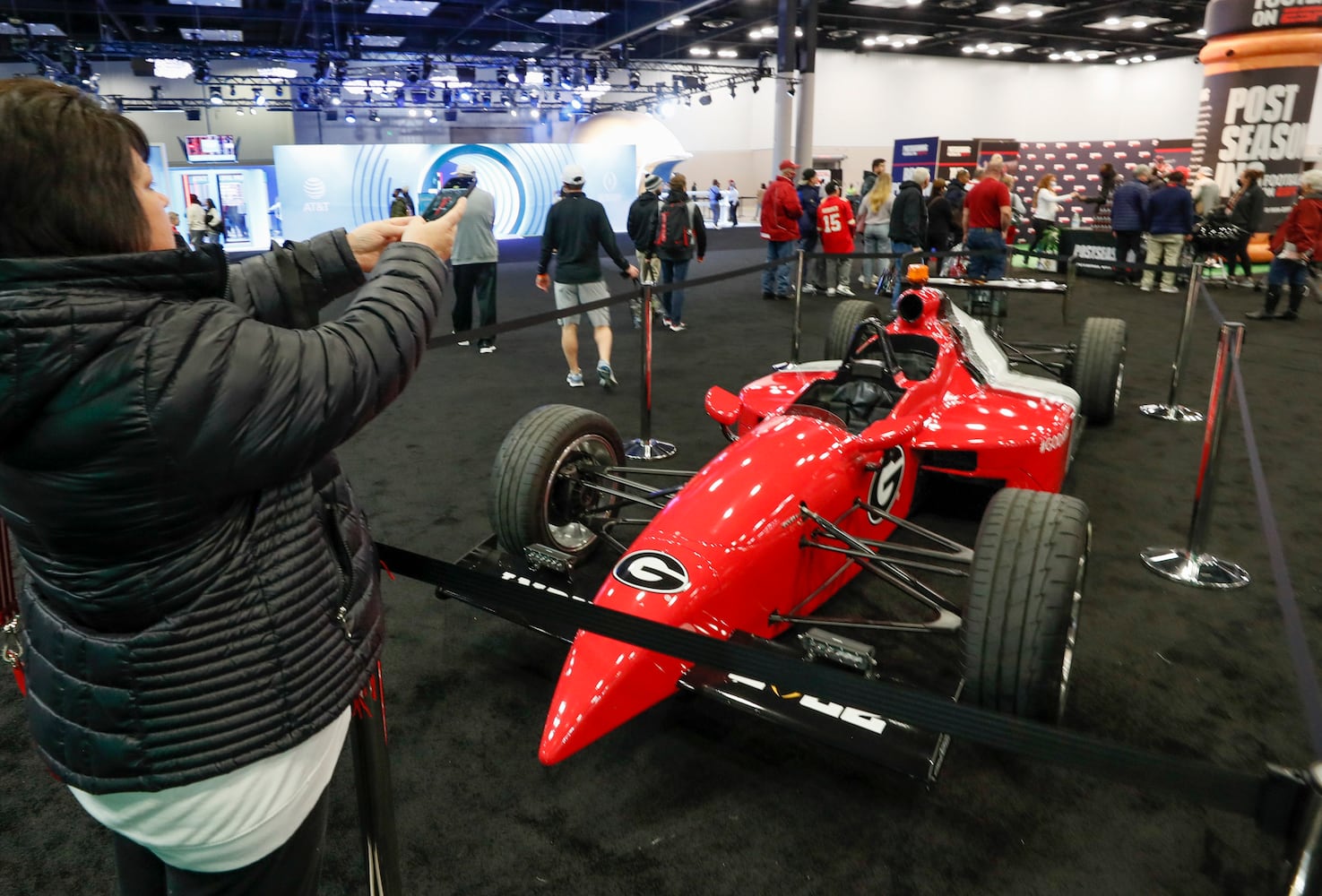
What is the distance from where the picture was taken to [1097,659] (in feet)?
10.4

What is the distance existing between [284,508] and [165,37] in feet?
82.1

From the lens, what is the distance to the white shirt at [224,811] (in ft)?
3.81

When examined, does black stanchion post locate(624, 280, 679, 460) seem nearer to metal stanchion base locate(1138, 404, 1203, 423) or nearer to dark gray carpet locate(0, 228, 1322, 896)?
dark gray carpet locate(0, 228, 1322, 896)

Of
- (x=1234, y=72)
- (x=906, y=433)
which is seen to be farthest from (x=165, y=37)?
(x=906, y=433)

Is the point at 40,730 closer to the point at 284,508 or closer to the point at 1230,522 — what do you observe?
the point at 284,508

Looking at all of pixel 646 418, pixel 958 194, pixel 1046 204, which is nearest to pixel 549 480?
pixel 646 418

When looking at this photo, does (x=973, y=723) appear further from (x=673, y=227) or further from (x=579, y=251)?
(x=673, y=227)

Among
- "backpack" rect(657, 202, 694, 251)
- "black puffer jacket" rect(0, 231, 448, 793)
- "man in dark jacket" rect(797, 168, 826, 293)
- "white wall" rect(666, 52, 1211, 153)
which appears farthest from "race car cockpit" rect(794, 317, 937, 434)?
"white wall" rect(666, 52, 1211, 153)

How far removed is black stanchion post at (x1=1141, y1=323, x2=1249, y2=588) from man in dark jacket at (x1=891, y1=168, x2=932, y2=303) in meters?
6.87

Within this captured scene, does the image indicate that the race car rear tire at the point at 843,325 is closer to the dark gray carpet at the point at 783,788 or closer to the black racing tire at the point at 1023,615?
the dark gray carpet at the point at 783,788

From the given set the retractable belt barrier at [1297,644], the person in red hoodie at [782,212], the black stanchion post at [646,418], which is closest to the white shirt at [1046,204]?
the person in red hoodie at [782,212]

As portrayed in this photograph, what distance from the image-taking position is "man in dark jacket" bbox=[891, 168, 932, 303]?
10.6 metres

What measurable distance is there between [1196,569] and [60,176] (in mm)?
4283

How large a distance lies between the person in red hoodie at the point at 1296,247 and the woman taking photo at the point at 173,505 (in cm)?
1079
